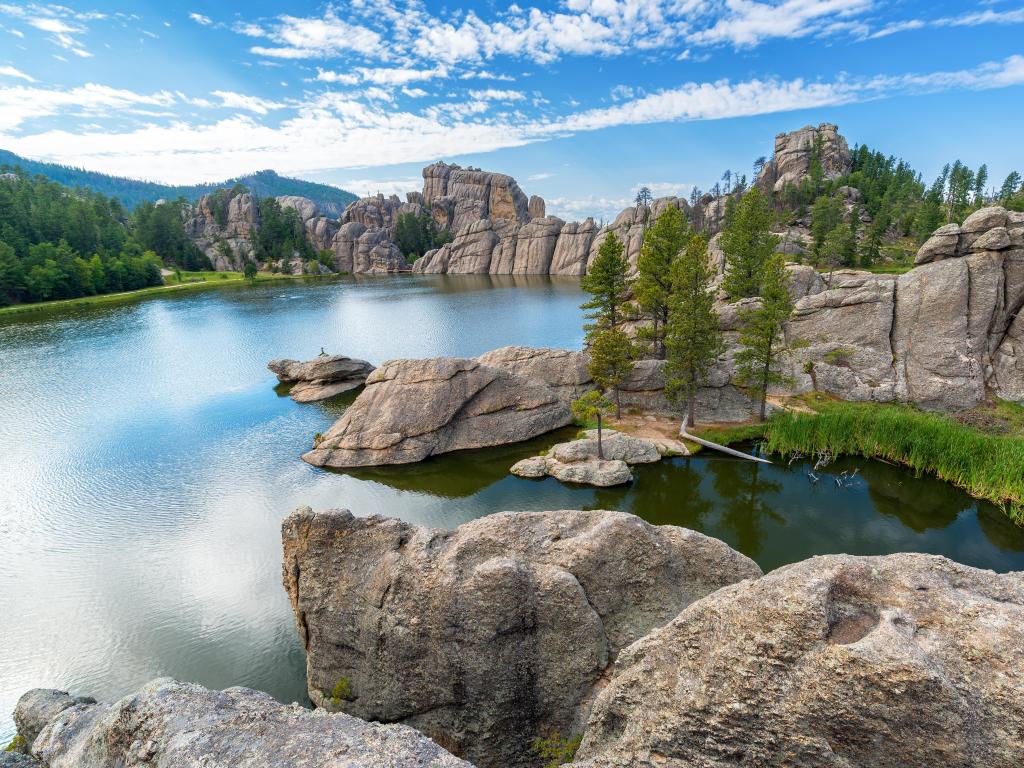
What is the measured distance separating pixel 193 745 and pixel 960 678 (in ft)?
28.9

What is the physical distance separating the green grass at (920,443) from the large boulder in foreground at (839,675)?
26.7 m

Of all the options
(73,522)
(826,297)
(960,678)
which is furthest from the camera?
(826,297)

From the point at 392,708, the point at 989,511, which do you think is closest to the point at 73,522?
the point at 392,708

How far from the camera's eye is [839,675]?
560cm

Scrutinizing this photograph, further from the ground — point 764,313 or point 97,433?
point 764,313

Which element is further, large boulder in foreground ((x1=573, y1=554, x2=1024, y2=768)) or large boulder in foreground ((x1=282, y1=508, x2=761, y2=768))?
large boulder in foreground ((x1=282, y1=508, x2=761, y2=768))

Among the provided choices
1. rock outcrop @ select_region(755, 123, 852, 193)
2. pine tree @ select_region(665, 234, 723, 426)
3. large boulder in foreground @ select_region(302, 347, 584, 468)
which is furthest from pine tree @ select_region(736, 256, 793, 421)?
rock outcrop @ select_region(755, 123, 852, 193)

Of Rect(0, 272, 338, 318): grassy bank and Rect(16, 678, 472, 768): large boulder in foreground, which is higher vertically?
Rect(0, 272, 338, 318): grassy bank

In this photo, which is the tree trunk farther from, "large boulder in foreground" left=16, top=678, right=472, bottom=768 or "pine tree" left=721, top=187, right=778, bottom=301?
"large boulder in foreground" left=16, top=678, right=472, bottom=768

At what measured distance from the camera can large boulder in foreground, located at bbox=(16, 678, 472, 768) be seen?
583 cm

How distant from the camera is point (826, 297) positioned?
1705 inches

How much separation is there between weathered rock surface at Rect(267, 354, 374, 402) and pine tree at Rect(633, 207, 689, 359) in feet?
86.3

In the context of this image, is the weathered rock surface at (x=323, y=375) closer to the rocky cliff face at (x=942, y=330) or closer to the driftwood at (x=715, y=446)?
the driftwood at (x=715, y=446)

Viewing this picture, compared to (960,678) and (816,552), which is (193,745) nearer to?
(960,678)
